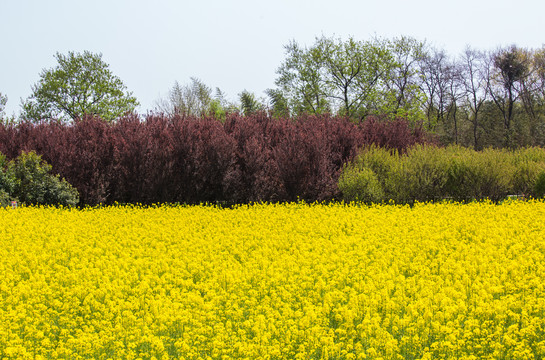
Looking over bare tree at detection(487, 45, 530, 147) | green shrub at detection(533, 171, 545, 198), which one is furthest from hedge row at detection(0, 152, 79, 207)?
bare tree at detection(487, 45, 530, 147)

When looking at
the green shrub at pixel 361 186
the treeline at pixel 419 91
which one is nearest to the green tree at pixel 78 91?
the treeline at pixel 419 91

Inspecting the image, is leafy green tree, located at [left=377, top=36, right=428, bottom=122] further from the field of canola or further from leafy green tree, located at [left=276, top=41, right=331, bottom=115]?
the field of canola

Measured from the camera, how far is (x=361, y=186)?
15680 millimetres

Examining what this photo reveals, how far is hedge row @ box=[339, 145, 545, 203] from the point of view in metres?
15.8

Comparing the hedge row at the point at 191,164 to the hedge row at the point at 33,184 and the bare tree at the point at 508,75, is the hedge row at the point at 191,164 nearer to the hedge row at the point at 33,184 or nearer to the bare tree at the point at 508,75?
the hedge row at the point at 33,184

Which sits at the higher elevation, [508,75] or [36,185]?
[508,75]

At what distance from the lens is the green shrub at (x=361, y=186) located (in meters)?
15.6

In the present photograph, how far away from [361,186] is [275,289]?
9.38 metres

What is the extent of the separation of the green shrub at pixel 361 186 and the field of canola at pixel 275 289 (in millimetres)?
3856

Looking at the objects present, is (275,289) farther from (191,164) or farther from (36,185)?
(36,185)

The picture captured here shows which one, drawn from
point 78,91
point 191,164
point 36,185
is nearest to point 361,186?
point 191,164

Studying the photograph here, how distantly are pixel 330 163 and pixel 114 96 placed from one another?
1152 inches

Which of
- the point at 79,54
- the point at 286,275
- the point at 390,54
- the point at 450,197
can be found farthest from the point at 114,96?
the point at 286,275

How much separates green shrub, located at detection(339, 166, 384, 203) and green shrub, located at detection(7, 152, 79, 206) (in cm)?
824
